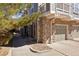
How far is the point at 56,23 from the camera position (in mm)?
2697

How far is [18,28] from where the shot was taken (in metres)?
2.70

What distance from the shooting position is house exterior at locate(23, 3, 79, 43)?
Answer: 2.69 m

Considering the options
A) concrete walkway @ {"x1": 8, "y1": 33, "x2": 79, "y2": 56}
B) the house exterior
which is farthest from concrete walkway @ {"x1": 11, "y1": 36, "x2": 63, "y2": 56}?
the house exterior

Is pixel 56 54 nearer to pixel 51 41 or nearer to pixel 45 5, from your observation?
pixel 51 41

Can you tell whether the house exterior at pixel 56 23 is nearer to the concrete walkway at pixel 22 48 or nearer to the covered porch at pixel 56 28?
the covered porch at pixel 56 28

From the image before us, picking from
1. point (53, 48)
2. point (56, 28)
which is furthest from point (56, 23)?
point (53, 48)

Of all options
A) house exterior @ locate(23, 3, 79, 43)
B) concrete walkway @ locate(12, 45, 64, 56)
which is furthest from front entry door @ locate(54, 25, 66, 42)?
concrete walkway @ locate(12, 45, 64, 56)

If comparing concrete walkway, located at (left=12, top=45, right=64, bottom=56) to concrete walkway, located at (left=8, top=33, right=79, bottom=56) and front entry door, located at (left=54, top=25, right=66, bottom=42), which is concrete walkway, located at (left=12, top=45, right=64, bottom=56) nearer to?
concrete walkway, located at (left=8, top=33, right=79, bottom=56)

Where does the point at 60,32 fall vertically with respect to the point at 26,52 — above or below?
above

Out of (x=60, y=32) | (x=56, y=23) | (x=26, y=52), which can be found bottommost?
(x=26, y=52)

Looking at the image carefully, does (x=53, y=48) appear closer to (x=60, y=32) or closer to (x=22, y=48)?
(x=60, y=32)

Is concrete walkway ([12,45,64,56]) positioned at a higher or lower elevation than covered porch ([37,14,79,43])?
lower

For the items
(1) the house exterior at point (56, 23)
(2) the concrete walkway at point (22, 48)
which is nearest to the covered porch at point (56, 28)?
(1) the house exterior at point (56, 23)

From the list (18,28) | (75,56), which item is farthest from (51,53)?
(18,28)
